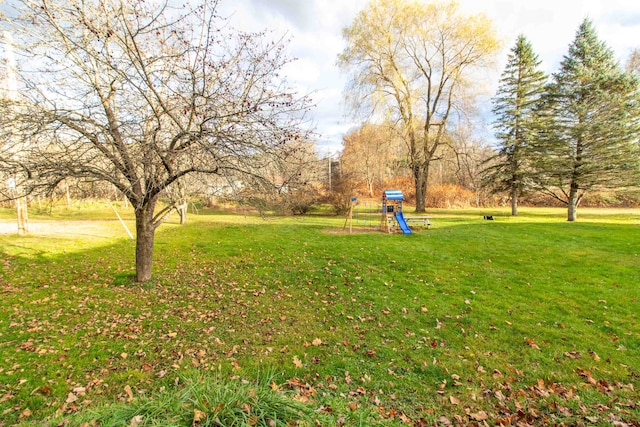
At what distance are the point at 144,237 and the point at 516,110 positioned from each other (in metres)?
20.8

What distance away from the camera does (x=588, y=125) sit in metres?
14.9

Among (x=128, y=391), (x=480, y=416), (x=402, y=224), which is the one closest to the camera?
(x=480, y=416)

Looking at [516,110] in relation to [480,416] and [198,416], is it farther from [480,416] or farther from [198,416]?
[198,416]

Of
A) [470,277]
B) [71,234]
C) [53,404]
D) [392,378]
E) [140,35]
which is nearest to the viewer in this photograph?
[53,404]

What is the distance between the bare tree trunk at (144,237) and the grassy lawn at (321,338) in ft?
1.15

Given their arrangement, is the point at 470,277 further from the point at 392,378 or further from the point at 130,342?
the point at 130,342

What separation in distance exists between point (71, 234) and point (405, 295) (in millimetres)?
11652

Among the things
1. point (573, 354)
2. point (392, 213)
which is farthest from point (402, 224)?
point (573, 354)

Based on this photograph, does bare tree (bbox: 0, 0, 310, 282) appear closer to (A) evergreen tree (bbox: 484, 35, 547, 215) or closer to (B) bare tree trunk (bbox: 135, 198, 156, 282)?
(B) bare tree trunk (bbox: 135, 198, 156, 282)

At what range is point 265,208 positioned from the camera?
5.54 metres

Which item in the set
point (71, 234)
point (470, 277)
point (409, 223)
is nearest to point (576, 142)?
point (409, 223)

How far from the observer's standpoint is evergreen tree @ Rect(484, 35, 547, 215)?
1781cm

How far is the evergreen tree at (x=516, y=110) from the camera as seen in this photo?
17.8m

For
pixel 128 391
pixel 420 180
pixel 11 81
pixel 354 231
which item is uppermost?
pixel 11 81
